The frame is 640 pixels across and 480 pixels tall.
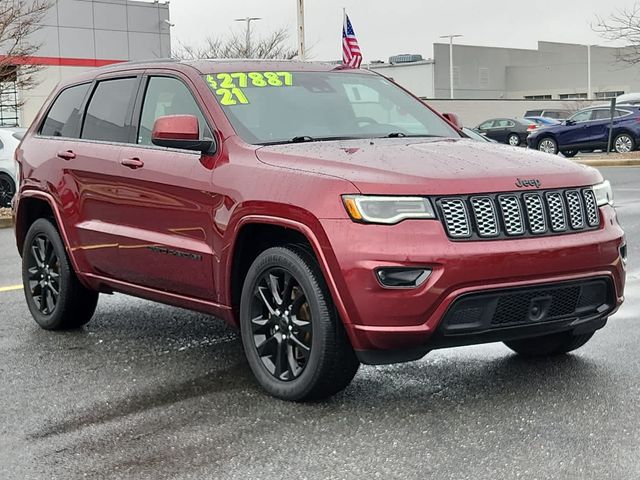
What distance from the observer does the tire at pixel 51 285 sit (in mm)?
6980

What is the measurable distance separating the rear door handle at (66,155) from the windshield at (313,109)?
126cm

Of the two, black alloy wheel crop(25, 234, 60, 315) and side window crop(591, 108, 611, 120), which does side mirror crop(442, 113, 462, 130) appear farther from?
side window crop(591, 108, 611, 120)

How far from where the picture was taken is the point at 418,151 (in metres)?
5.31

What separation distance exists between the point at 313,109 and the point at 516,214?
158cm

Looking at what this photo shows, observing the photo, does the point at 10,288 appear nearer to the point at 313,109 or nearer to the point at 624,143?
the point at 313,109

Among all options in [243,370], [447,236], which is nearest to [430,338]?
[447,236]

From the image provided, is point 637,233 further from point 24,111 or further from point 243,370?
point 24,111

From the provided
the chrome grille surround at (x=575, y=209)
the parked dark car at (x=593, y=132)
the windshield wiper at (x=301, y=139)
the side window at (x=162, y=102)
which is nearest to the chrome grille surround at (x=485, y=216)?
the chrome grille surround at (x=575, y=209)

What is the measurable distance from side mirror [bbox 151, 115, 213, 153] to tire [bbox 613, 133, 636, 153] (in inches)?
1084

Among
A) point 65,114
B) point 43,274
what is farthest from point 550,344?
point 65,114

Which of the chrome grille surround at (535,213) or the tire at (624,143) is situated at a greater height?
the chrome grille surround at (535,213)

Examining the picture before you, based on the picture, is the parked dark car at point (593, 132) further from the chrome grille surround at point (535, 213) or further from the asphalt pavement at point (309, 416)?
the chrome grille surround at point (535, 213)

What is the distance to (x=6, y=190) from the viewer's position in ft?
55.2

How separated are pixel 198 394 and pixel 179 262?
2.60ft
